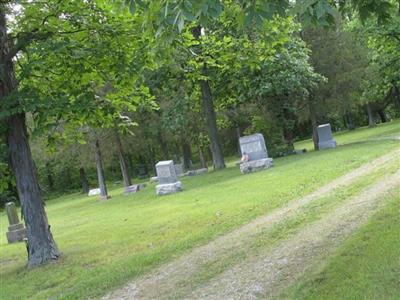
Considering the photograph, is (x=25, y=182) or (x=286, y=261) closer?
(x=286, y=261)

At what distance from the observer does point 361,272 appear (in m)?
5.43

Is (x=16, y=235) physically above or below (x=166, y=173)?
below

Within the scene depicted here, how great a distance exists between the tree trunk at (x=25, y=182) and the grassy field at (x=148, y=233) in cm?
51

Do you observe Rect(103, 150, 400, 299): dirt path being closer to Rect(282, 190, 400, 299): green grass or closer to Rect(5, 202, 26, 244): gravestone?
Rect(282, 190, 400, 299): green grass

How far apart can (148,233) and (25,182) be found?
307 centimetres

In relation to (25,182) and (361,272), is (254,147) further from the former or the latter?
(361,272)

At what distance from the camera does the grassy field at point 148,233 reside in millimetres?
8117

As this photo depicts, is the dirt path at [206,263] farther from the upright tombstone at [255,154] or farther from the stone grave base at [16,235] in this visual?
the upright tombstone at [255,154]

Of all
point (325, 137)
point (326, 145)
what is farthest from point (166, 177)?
point (325, 137)

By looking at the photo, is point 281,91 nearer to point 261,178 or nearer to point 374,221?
point 261,178

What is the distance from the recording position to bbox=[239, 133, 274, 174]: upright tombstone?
21.5 metres

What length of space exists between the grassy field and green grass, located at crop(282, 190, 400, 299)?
3142 mm

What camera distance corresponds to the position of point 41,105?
28.1 ft

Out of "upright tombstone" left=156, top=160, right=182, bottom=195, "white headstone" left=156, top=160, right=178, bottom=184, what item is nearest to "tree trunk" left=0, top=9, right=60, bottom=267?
"upright tombstone" left=156, top=160, right=182, bottom=195
